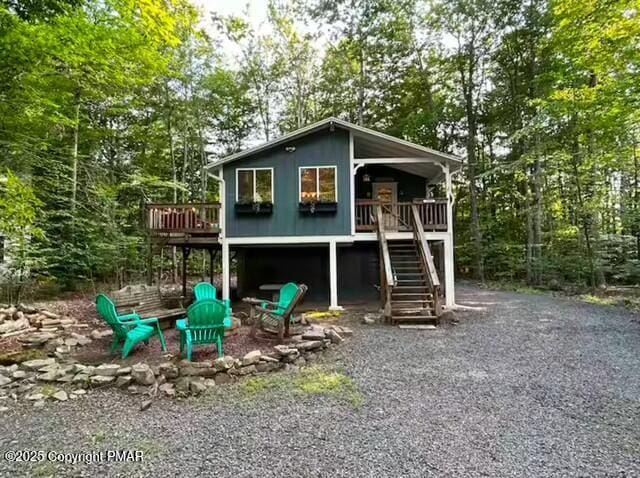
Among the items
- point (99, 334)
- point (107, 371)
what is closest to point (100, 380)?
point (107, 371)

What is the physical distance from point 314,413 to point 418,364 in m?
A: 2.16

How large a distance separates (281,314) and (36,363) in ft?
12.1

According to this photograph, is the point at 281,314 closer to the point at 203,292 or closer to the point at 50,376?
the point at 203,292

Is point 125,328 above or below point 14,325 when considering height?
above

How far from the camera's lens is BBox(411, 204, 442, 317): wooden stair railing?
25.3 feet

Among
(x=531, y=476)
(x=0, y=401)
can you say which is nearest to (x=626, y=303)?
(x=531, y=476)

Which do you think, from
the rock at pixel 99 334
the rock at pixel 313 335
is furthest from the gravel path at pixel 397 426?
the rock at pixel 99 334

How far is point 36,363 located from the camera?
16.0 ft

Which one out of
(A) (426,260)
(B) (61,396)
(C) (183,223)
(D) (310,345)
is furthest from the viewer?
(C) (183,223)

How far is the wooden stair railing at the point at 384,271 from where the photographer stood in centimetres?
786

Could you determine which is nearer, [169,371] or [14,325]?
[169,371]

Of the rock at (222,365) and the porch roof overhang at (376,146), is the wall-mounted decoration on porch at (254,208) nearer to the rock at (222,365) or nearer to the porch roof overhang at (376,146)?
the porch roof overhang at (376,146)

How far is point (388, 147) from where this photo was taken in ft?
35.0

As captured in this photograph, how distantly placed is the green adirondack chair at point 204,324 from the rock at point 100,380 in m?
1.01
